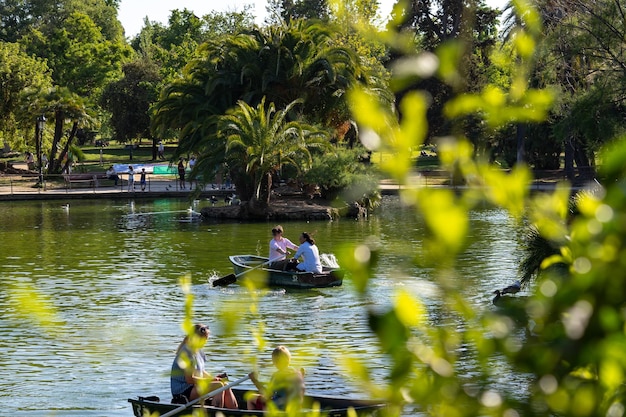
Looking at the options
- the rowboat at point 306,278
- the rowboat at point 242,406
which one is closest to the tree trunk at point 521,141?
the rowboat at point 306,278

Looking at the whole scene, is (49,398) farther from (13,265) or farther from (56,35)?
(56,35)

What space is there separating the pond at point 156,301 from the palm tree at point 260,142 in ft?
7.65

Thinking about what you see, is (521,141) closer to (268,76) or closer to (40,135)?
(268,76)

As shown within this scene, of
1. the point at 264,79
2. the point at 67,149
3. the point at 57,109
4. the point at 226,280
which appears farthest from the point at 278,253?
the point at 67,149

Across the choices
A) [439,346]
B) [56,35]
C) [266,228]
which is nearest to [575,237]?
[439,346]

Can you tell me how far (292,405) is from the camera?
116 inches

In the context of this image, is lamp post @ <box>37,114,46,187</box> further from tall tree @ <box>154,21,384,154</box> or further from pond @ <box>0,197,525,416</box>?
pond @ <box>0,197,525,416</box>

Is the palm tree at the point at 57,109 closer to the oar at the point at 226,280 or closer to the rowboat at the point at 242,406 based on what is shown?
the oar at the point at 226,280

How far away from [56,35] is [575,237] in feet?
308

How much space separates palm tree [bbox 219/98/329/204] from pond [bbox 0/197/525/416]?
233 cm

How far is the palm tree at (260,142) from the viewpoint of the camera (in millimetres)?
41062

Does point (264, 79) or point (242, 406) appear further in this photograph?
point (264, 79)

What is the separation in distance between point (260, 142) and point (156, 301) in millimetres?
18094

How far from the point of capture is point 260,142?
4128 cm
